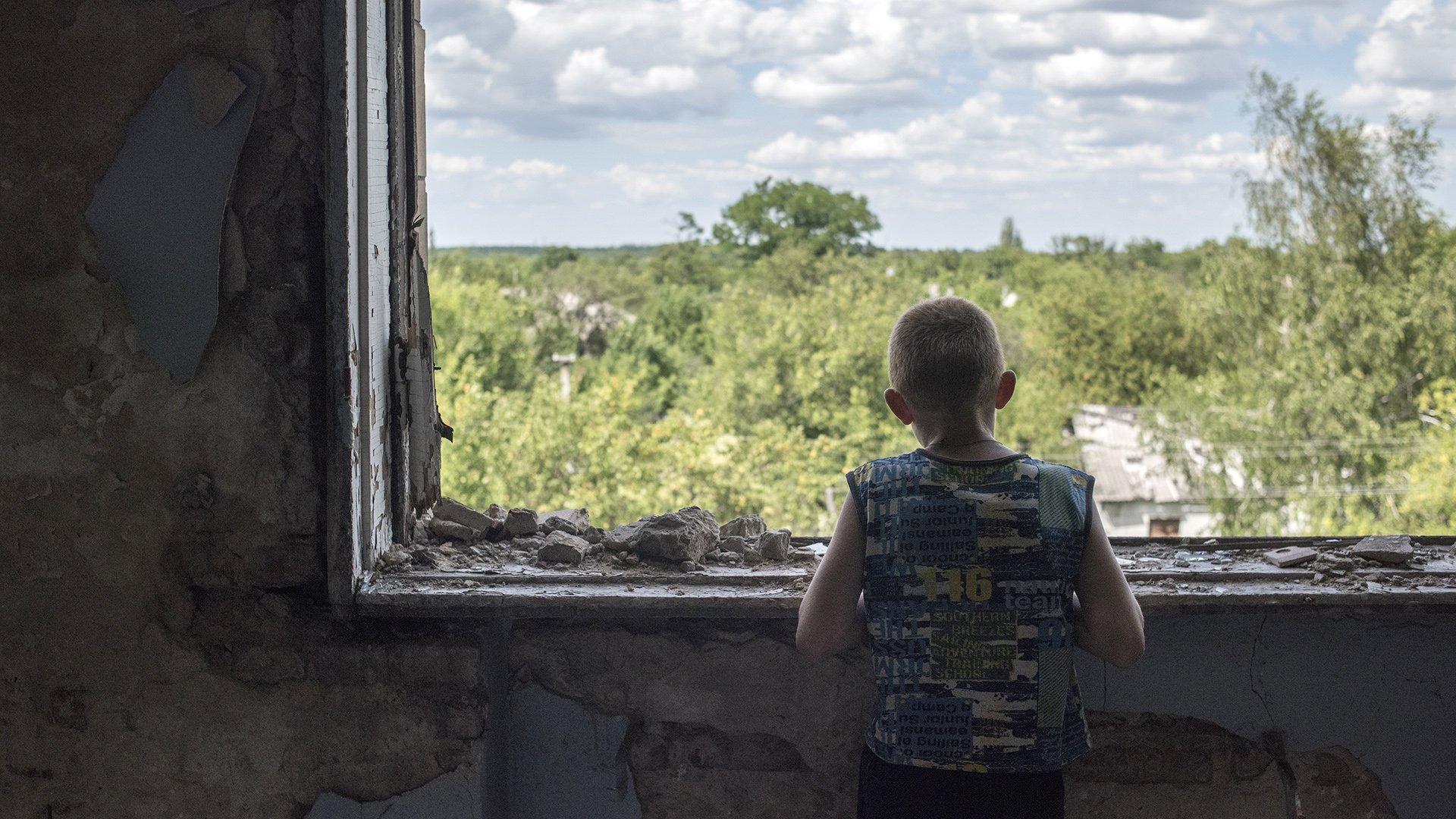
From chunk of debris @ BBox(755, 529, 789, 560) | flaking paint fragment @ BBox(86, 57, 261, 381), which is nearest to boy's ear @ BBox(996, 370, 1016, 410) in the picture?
chunk of debris @ BBox(755, 529, 789, 560)

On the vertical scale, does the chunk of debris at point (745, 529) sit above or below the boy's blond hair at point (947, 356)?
below

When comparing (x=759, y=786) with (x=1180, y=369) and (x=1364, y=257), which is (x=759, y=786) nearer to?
(x=1364, y=257)

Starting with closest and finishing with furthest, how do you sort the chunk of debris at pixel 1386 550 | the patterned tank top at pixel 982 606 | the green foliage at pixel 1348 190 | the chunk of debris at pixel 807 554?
the patterned tank top at pixel 982 606, the chunk of debris at pixel 1386 550, the chunk of debris at pixel 807 554, the green foliage at pixel 1348 190

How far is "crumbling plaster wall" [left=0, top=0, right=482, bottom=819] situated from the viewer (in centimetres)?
142

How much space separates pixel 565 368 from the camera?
20.5m

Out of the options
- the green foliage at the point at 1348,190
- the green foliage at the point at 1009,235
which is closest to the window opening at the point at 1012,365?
the green foliage at the point at 1348,190

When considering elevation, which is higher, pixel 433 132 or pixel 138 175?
pixel 433 132

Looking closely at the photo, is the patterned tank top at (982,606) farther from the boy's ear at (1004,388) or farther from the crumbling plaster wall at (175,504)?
the crumbling plaster wall at (175,504)

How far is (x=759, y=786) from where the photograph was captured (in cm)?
151

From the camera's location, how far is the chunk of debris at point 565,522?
1735 millimetres

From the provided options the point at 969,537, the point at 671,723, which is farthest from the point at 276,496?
the point at 969,537

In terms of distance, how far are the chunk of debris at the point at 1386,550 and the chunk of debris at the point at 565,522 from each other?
119 centimetres

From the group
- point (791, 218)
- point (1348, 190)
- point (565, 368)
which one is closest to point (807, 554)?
point (565, 368)

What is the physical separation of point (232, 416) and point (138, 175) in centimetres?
35
